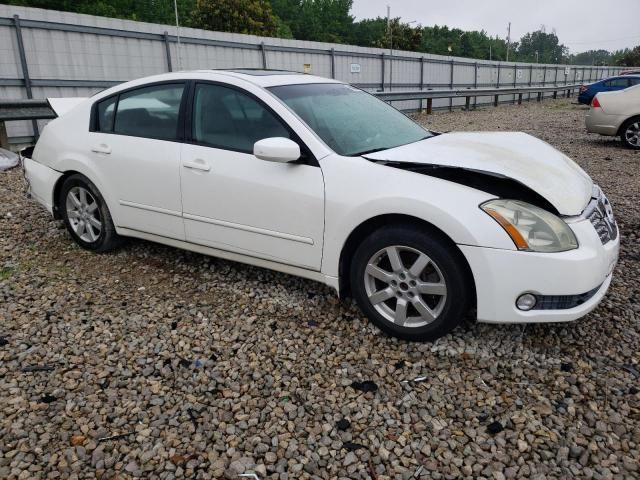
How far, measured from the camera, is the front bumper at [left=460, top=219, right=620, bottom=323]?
268cm

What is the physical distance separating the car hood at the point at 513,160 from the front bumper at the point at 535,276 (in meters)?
0.22

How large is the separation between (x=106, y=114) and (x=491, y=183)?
3.20 metres

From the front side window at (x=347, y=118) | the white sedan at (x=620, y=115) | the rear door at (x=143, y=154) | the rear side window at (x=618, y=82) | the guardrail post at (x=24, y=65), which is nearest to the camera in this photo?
the front side window at (x=347, y=118)

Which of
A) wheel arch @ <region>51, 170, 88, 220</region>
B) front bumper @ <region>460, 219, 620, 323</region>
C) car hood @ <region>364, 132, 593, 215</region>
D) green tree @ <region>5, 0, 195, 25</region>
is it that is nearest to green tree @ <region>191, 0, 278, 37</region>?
green tree @ <region>5, 0, 195, 25</region>

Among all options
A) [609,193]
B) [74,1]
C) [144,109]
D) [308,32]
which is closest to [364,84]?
[609,193]

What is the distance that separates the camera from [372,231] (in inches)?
123

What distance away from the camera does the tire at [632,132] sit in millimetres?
10000

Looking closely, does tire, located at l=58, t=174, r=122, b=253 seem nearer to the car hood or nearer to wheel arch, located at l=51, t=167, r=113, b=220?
wheel arch, located at l=51, t=167, r=113, b=220

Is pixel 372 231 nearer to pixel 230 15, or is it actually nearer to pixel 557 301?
pixel 557 301

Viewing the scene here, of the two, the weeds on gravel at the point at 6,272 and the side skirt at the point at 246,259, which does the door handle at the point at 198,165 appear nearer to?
the side skirt at the point at 246,259

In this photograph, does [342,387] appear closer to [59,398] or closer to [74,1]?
[59,398]

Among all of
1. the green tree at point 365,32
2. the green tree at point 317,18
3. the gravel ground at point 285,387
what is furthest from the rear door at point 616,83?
the green tree at point 365,32

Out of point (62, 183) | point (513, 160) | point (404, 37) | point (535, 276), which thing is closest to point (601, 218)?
point (513, 160)

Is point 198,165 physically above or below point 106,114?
below
